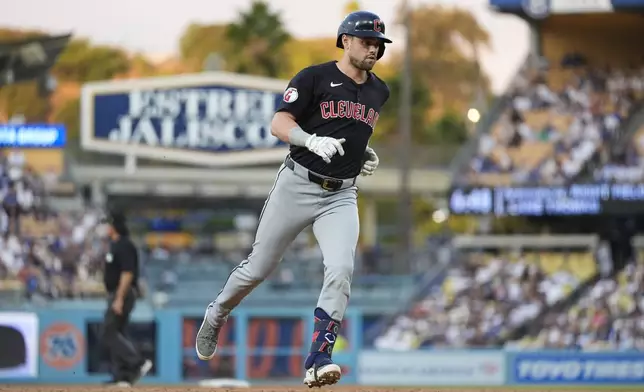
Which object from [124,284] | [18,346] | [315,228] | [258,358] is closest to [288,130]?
[315,228]

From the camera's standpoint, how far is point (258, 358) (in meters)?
22.7

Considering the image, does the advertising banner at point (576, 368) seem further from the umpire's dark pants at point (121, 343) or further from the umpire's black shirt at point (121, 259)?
the umpire's black shirt at point (121, 259)

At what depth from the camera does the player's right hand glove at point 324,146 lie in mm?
7580

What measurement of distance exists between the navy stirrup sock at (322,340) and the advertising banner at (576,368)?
1411 cm

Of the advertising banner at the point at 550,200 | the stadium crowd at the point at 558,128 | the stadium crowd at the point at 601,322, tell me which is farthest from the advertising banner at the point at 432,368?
the stadium crowd at the point at 558,128

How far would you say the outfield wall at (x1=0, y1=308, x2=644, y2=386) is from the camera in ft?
67.6

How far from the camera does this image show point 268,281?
90.5 ft

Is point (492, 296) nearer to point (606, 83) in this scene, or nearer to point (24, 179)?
point (606, 83)

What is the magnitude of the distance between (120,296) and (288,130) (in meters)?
6.61

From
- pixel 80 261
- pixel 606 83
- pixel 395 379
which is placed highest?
pixel 606 83

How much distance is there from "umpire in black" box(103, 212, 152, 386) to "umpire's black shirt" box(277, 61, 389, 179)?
19.9 ft

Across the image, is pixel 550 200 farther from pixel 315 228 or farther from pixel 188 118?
pixel 315 228

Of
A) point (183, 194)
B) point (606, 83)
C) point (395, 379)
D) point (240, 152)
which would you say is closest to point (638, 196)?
point (606, 83)

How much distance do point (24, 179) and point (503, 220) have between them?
10.7 m
